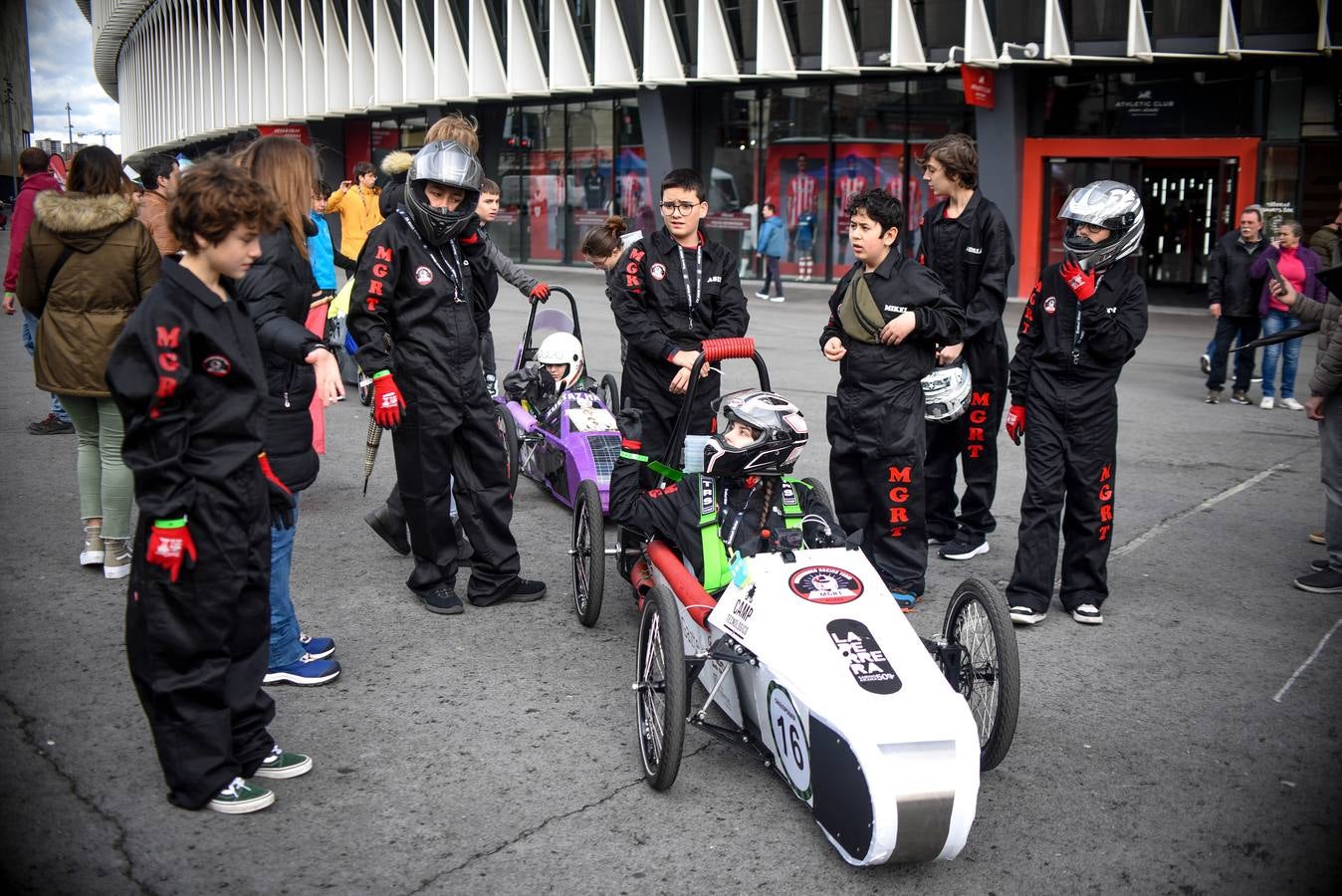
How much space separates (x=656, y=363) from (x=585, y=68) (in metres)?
22.1

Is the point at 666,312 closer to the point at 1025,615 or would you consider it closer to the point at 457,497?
the point at 457,497

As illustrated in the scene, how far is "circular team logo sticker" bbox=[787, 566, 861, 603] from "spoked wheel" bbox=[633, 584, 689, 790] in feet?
1.33

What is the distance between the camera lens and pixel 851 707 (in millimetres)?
3385

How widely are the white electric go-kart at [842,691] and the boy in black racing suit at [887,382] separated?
1.36 m

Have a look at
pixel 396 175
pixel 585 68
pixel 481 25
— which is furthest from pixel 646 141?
pixel 396 175

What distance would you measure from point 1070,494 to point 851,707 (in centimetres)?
268

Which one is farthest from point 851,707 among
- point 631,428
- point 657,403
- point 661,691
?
point 657,403

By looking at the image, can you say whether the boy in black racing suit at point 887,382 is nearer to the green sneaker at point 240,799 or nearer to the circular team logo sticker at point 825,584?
the circular team logo sticker at point 825,584

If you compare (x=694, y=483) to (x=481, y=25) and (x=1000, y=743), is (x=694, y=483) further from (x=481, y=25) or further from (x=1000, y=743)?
(x=481, y=25)

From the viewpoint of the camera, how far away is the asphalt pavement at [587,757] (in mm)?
3457

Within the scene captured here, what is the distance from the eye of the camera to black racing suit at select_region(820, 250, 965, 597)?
5512 mm

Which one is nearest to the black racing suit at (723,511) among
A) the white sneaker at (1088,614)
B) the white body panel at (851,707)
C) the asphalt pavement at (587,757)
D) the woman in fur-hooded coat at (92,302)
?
the white body panel at (851,707)

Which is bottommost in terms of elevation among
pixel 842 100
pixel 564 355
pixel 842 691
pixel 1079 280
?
pixel 842 691

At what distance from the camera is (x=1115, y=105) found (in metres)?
20.2
